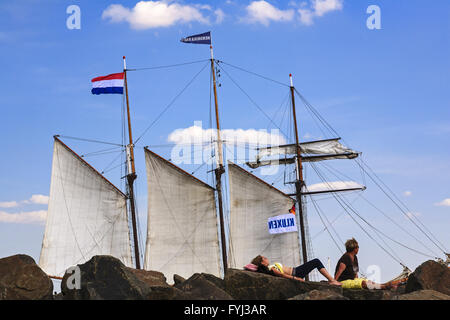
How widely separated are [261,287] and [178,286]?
95.7 inches

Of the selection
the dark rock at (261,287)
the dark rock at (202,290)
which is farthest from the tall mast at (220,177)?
the dark rock at (202,290)

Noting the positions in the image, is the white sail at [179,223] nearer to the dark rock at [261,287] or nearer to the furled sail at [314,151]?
the furled sail at [314,151]

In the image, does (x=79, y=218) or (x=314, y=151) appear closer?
(x=79, y=218)

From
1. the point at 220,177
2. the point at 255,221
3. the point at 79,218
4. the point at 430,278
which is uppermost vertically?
the point at 220,177

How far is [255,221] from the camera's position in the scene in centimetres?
5409

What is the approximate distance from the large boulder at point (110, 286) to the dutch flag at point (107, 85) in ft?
115

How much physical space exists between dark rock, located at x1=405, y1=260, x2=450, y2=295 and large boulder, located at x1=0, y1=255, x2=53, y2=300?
11390mm

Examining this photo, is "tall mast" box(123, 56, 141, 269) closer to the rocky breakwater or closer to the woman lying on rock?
the rocky breakwater

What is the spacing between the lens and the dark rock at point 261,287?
18.3m

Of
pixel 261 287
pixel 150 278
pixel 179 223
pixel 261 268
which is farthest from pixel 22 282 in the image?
pixel 179 223

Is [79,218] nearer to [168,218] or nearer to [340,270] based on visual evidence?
[168,218]

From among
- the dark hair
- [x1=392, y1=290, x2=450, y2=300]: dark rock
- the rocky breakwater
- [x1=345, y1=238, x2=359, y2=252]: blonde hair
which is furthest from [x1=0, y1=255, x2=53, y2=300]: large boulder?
[x1=392, y1=290, x2=450, y2=300]: dark rock
